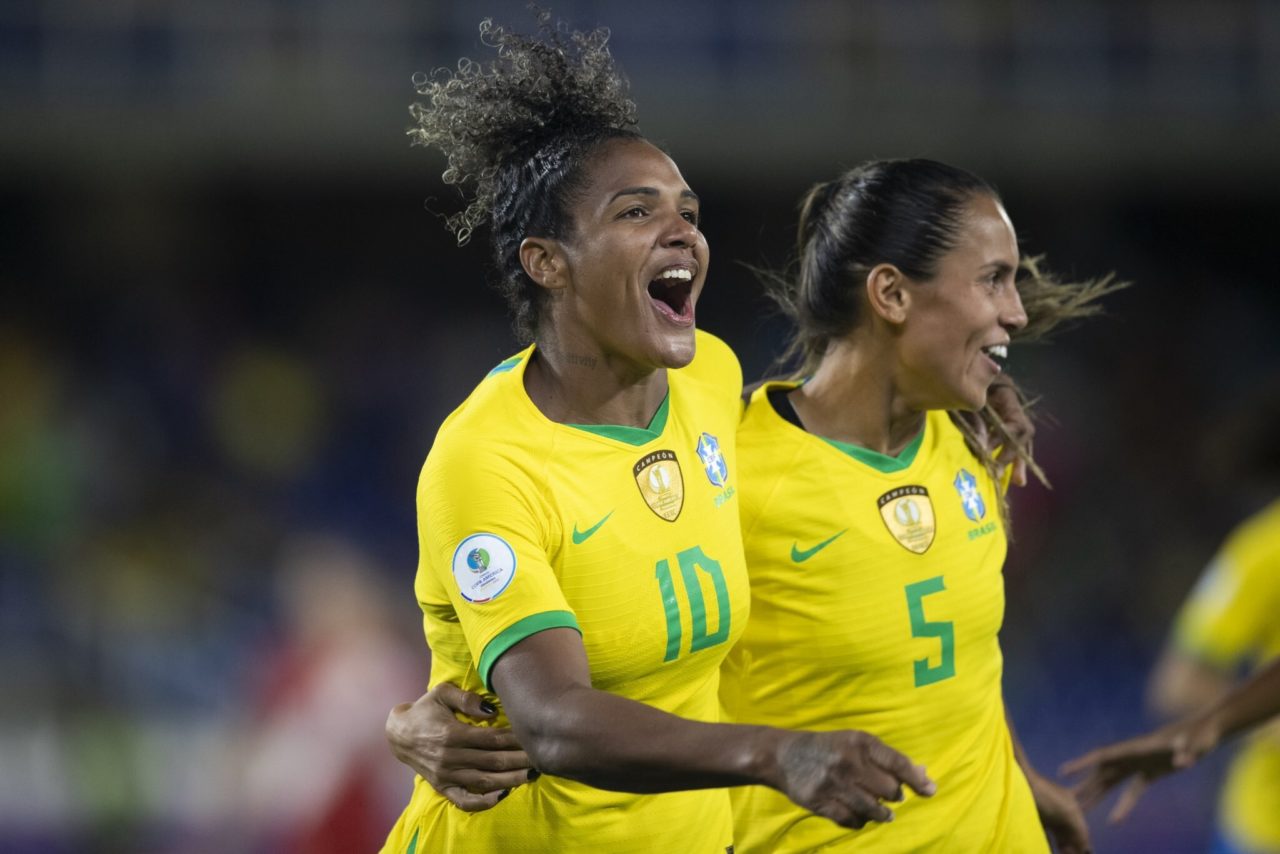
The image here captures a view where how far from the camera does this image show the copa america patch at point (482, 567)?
2869 mm

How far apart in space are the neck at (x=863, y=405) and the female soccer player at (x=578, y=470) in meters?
0.29

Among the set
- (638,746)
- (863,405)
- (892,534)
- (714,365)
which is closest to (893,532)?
(892,534)

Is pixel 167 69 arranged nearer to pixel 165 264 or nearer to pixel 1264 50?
pixel 165 264

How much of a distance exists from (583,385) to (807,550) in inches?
24.0

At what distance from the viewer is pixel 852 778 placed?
2309 millimetres

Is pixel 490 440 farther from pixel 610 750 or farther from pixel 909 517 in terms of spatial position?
pixel 909 517

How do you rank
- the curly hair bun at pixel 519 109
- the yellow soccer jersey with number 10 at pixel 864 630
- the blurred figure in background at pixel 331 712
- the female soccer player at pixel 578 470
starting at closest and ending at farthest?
the female soccer player at pixel 578 470 < the curly hair bun at pixel 519 109 < the yellow soccer jersey with number 10 at pixel 864 630 < the blurred figure in background at pixel 331 712

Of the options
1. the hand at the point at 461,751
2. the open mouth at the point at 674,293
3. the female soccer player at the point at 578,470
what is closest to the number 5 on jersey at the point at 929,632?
the female soccer player at the point at 578,470

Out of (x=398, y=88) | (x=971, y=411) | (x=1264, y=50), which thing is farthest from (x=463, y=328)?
(x=971, y=411)

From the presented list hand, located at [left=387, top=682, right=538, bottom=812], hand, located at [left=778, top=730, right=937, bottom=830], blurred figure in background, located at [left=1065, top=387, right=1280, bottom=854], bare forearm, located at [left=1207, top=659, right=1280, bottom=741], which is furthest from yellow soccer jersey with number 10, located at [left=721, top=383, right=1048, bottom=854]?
blurred figure in background, located at [left=1065, top=387, right=1280, bottom=854]

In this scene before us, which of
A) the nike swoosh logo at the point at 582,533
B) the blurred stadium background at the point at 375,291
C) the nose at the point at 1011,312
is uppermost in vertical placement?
the nose at the point at 1011,312

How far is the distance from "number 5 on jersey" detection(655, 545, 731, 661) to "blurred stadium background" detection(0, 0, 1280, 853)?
20.1 ft

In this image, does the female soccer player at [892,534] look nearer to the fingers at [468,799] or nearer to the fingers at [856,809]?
the fingers at [468,799]

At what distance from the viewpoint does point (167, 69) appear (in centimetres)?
1164
